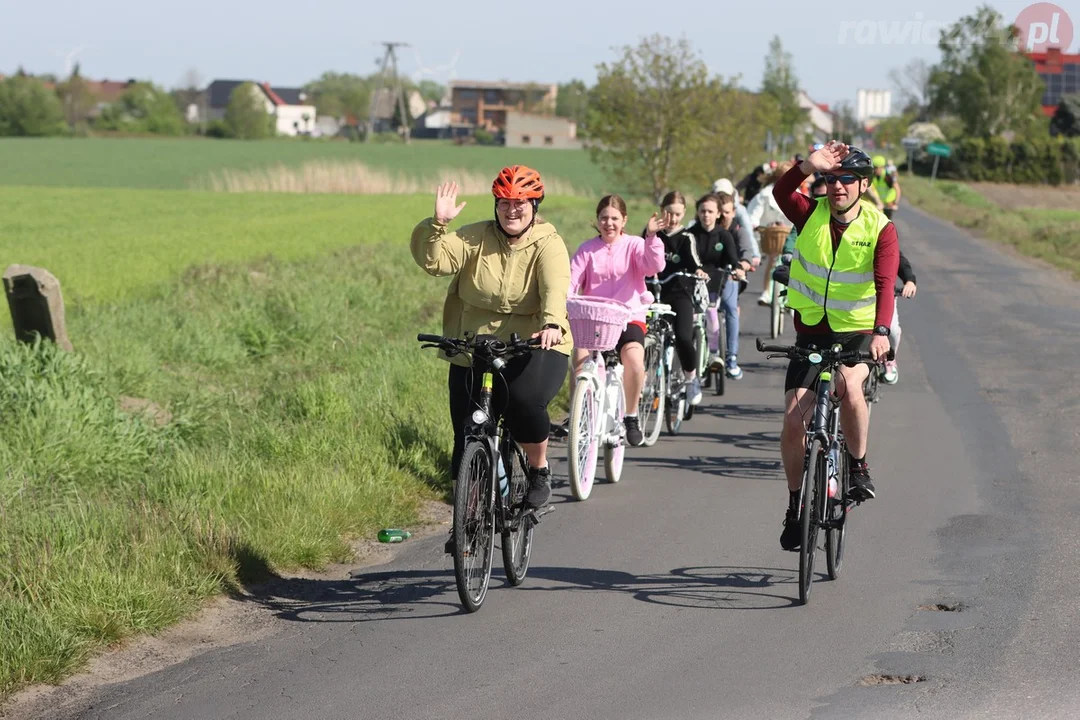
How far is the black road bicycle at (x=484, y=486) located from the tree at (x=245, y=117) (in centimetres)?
14881

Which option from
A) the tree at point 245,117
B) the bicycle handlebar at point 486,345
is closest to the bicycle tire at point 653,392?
the bicycle handlebar at point 486,345

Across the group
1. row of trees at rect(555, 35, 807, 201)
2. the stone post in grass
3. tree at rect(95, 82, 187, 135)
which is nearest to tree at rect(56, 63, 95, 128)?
tree at rect(95, 82, 187, 135)

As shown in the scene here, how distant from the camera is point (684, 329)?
11602 millimetres

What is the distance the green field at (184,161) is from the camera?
71.1 m

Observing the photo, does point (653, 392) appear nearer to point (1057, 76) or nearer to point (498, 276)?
point (498, 276)

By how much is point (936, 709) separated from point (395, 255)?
22.6 metres

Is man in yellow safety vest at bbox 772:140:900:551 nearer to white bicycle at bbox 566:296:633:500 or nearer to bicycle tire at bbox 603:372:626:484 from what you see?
white bicycle at bbox 566:296:633:500

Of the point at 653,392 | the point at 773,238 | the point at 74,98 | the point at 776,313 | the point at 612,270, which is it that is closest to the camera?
the point at 612,270

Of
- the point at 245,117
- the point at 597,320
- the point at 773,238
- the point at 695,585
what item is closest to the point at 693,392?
the point at 597,320

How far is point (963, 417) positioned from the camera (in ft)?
39.8

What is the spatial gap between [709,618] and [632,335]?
3.96m

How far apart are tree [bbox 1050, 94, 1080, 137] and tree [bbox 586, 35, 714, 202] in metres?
81.7

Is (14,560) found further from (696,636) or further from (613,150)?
(613,150)

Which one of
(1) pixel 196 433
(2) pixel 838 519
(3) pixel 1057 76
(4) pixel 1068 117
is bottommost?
(1) pixel 196 433
